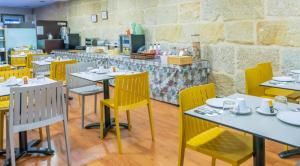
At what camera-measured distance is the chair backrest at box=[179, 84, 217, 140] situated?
1.73m

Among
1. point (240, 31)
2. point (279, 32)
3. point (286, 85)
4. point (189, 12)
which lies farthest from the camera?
point (189, 12)

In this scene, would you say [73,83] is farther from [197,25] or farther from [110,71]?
[197,25]

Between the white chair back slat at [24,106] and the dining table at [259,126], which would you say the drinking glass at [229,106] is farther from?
the white chair back slat at [24,106]

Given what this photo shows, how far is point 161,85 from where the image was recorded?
4.27m

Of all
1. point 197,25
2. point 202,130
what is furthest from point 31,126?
point 197,25

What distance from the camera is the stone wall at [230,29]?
128 inches

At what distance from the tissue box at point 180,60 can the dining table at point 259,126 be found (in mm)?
2140

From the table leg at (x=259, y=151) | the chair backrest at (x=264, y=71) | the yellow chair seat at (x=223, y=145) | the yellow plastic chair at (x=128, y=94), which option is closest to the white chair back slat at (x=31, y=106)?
the yellow plastic chair at (x=128, y=94)

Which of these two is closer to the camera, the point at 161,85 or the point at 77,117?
the point at 77,117

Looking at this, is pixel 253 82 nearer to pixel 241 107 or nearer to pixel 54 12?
pixel 241 107

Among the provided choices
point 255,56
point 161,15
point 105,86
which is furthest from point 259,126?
point 161,15

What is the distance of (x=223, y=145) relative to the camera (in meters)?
1.72

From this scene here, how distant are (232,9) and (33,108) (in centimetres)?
280

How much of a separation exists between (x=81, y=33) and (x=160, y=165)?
554 centimetres
